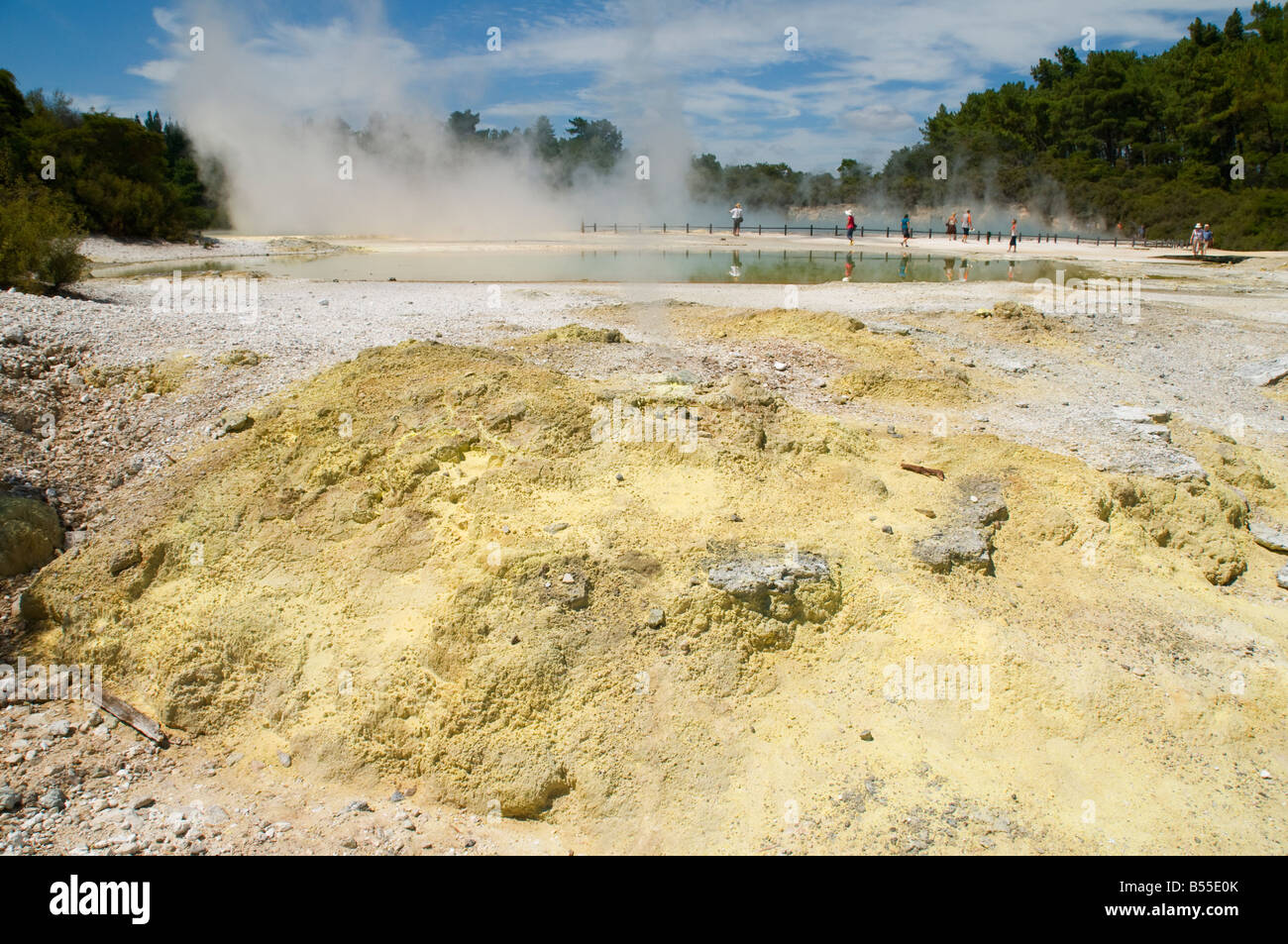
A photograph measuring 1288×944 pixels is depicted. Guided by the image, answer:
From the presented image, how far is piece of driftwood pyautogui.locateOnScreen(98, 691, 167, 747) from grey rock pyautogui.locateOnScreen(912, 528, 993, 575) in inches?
184

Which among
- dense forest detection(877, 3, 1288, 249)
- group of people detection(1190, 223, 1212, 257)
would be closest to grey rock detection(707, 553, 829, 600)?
group of people detection(1190, 223, 1212, 257)

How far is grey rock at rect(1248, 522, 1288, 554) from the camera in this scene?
6688mm

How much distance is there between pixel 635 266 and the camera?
25.1 meters

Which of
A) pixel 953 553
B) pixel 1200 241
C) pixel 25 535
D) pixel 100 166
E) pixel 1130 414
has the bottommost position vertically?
pixel 953 553

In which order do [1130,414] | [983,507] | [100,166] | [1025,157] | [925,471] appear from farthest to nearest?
[1025,157]
[100,166]
[1130,414]
[925,471]
[983,507]

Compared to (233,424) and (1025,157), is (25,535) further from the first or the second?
(1025,157)

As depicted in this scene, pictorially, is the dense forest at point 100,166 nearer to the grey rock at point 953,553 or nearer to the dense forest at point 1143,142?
the grey rock at point 953,553

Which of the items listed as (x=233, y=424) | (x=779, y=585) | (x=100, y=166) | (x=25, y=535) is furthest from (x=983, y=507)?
(x=100, y=166)

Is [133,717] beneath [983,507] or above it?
beneath

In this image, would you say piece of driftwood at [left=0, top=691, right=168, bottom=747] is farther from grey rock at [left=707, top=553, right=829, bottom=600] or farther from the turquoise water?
the turquoise water

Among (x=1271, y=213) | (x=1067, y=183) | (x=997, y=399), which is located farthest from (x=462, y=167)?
(x=997, y=399)

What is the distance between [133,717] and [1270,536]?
818 cm
